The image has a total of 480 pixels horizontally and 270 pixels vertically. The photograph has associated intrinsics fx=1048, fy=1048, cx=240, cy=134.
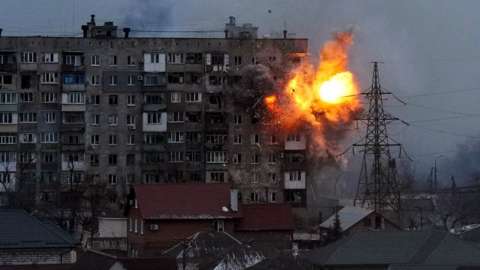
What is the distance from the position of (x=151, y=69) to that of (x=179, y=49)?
2.94 metres

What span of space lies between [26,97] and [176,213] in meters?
28.3

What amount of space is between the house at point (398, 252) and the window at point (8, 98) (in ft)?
139

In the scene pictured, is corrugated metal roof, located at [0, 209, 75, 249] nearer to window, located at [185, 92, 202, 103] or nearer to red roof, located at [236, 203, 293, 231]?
red roof, located at [236, 203, 293, 231]

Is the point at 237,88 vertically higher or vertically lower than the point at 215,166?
higher

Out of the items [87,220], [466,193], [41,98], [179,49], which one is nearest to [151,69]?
[179,49]

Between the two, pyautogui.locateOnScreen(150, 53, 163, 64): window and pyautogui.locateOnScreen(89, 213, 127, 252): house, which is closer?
pyautogui.locateOnScreen(89, 213, 127, 252): house

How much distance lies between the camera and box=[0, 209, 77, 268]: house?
4878cm

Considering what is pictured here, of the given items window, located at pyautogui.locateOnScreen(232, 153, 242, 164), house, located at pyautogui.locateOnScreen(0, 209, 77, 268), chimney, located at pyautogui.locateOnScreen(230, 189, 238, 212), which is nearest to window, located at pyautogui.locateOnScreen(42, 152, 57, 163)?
window, located at pyautogui.locateOnScreen(232, 153, 242, 164)

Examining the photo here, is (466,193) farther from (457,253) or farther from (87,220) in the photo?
(457,253)

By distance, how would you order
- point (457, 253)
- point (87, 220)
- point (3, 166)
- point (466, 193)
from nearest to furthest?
point (457, 253) < point (87, 220) < point (3, 166) < point (466, 193)

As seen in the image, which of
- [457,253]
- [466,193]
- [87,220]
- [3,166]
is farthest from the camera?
[466,193]

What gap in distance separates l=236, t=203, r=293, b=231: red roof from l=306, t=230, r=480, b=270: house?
1204 centimetres

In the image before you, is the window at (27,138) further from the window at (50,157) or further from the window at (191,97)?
the window at (191,97)

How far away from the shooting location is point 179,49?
293ft
